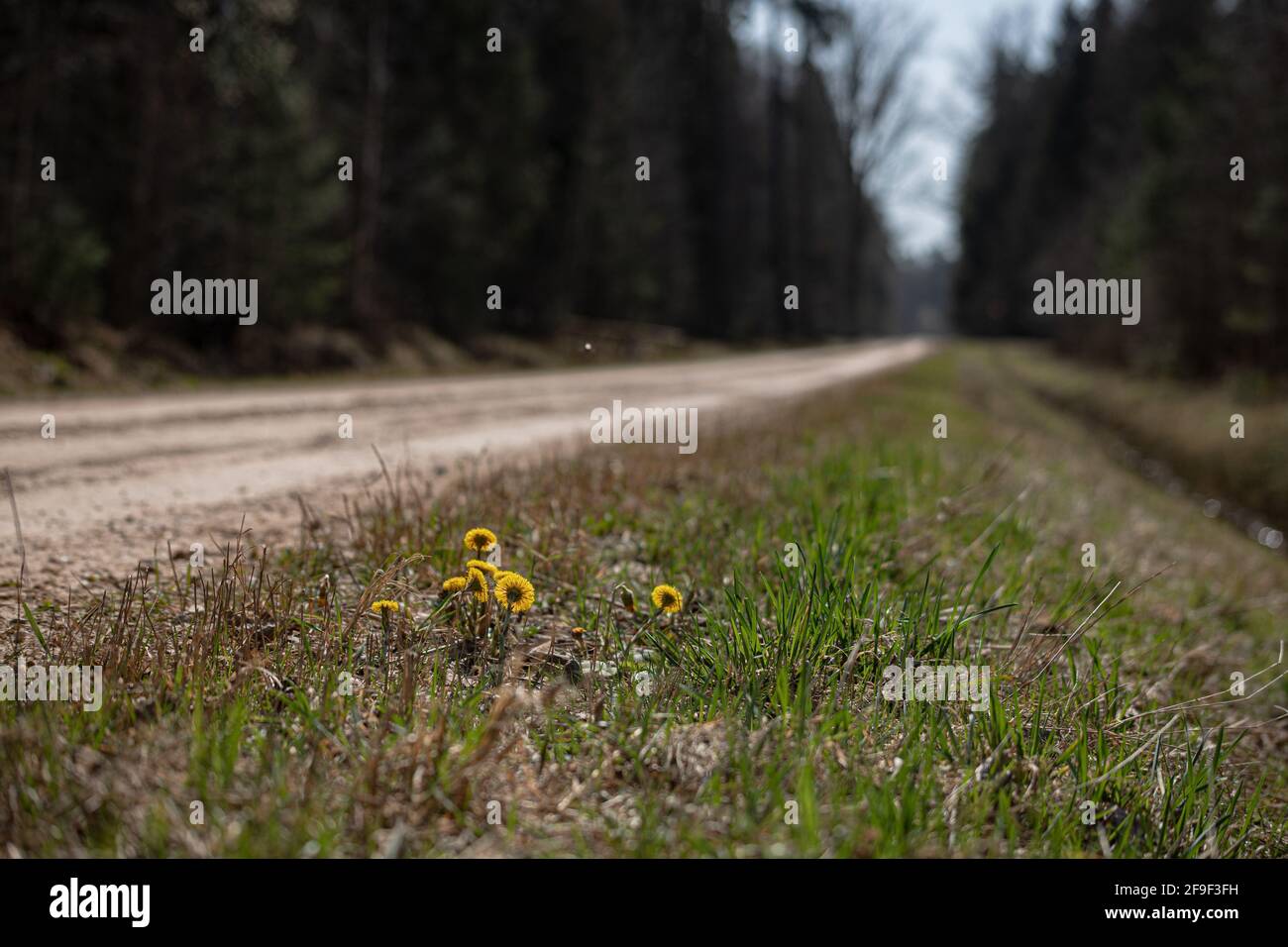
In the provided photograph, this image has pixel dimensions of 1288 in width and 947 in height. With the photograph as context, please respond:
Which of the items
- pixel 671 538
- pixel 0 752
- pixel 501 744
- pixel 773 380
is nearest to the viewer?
pixel 0 752

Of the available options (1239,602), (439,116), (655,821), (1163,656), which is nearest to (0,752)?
(655,821)

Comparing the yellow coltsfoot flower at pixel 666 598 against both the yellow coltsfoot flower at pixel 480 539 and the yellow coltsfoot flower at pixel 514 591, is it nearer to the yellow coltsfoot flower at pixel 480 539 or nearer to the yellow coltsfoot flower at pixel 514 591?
the yellow coltsfoot flower at pixel 514 591

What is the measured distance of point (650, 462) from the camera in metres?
5.50

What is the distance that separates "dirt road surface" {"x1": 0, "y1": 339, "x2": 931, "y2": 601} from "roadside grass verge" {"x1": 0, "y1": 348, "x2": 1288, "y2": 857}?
576 millimetres

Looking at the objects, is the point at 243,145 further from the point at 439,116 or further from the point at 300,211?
the point at 439,116

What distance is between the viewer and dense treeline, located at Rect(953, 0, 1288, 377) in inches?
632

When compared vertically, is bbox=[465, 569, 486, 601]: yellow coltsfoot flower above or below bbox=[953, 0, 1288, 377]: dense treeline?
below

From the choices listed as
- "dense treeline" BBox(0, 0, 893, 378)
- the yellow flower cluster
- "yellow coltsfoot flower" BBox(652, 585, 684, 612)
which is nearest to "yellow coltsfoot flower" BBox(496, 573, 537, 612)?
the yellow flower cluster

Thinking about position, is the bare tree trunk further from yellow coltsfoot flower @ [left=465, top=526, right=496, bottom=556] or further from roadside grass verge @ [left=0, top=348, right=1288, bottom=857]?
yellow coltsfoot flower @ [left=465, top=526, right=496, bottom=556]

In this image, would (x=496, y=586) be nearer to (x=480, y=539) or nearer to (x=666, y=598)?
(x=480, y=539)

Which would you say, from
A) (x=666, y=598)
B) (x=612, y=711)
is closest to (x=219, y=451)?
(x=666, y=598)

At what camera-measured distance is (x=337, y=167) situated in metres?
16.3

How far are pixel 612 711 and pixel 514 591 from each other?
515 millimetres

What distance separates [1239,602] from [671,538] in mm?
4001
